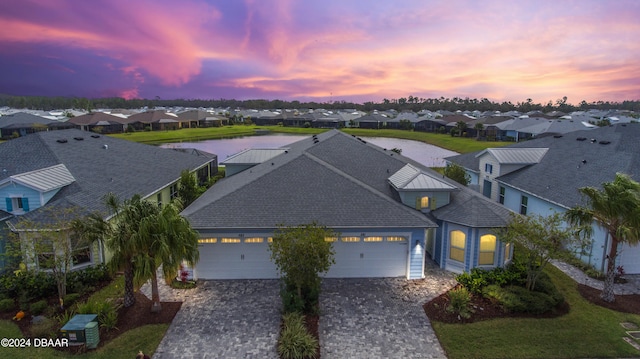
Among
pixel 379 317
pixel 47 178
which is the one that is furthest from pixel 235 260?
pixel 47 178

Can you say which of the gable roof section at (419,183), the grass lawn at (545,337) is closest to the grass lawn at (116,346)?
the grass lawn at (545,337)

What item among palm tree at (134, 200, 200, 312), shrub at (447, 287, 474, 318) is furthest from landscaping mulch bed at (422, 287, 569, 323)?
palm tree at (134, 200, 200, 312)

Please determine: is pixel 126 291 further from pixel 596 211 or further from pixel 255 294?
pixel 596 211

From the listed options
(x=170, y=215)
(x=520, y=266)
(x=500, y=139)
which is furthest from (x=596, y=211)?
(x=500, y=139)

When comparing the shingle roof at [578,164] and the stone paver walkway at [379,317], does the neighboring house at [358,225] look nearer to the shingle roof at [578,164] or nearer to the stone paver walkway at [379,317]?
the stone paver walkway at [379,317]

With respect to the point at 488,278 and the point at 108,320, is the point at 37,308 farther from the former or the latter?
the point at 488,278
